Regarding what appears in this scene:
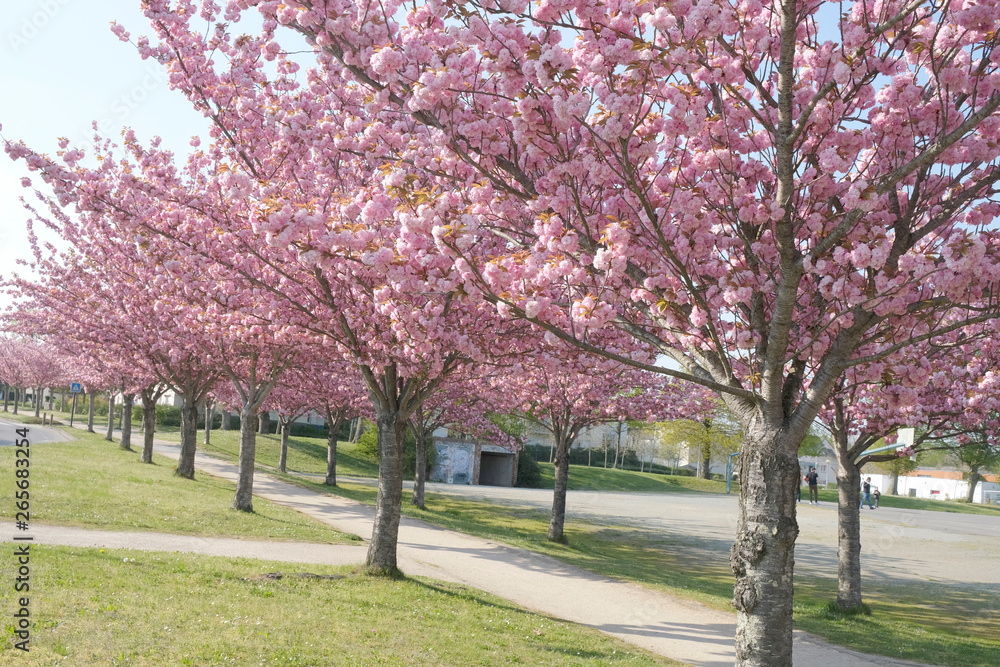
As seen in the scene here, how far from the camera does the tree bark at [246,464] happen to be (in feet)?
52.7

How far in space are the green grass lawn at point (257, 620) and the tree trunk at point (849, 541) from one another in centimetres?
594

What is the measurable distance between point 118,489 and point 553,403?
11.0 m

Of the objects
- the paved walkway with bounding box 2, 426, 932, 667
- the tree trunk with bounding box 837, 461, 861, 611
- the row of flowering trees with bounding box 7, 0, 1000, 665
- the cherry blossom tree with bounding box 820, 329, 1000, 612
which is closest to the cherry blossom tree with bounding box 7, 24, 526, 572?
the row of flowering trees with bounding box 7, 0, 1000, 665

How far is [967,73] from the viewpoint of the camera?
16.5ft

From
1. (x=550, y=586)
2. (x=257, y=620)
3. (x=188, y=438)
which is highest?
(x=188, y=438)

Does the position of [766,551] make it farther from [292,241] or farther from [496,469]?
[496,469]

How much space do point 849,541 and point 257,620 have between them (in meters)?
10.5

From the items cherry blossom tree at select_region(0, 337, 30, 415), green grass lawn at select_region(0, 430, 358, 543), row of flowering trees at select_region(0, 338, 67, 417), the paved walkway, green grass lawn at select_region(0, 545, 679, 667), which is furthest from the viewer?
cherry blossom tree at select_region(0, 337, 30, 415)

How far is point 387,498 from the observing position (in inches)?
420

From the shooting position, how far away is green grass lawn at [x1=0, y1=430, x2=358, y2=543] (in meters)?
12.6

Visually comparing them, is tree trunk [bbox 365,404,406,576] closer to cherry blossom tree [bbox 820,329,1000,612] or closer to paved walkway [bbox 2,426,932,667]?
paved walkway [bbox 2,426,932,667]

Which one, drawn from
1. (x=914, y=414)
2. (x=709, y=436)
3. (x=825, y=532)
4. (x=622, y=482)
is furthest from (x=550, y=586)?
(x=709, y=436)

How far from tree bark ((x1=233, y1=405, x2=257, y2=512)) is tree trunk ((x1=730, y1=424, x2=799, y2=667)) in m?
13.3

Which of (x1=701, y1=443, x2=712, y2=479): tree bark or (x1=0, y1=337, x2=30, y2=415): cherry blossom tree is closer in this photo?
(x1=0, y1=337, x2=30, y2=415): cherry blossom tree
